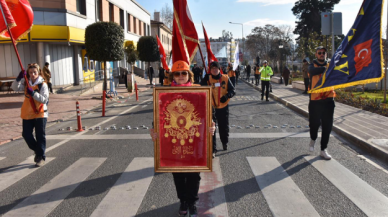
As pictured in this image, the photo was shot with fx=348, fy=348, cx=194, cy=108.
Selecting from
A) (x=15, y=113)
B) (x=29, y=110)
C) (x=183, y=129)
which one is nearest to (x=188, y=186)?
(x=183, y=129)

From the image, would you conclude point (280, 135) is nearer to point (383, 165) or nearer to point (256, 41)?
point (383, 165)

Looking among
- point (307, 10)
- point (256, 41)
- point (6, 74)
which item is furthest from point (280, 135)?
point (307, 10)

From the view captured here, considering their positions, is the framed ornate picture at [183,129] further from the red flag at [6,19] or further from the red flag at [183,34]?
the red flag at [6,19]

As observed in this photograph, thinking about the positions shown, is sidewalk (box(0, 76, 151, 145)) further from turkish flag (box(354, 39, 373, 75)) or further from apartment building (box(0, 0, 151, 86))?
turkish flag (box(354, 39, 373, 75))

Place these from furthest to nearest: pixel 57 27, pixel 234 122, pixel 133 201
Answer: pixel 57 27
pixel 234 122
pixel 133 201

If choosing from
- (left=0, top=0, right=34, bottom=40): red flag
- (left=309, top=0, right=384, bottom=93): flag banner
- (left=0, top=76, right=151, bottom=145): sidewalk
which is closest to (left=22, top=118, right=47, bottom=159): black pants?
(left=0, top=0, right=34, bottom=40): red flag

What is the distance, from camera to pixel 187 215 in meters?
4.05

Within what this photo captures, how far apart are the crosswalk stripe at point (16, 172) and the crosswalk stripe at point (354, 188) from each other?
4.82 metres

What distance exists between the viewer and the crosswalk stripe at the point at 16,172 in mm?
5312

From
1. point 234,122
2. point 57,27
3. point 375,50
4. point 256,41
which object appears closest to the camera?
point 375,50

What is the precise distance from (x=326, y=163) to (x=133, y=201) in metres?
3.56

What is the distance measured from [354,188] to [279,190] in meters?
1.07

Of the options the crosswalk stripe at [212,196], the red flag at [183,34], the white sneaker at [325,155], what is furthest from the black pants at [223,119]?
the red flag at [183,34]

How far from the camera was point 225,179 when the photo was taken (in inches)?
209
